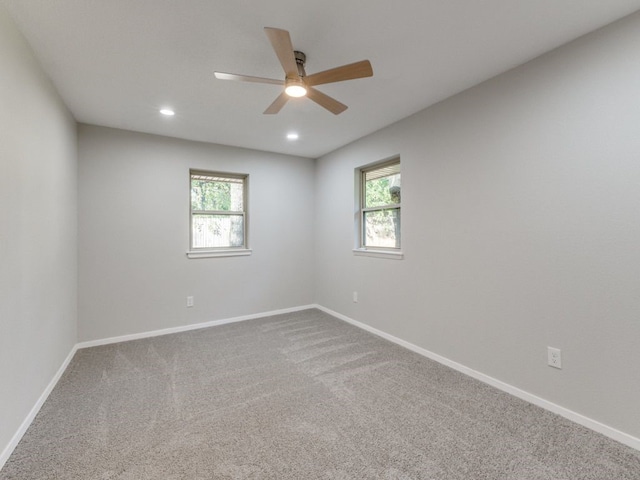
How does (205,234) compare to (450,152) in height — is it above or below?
below

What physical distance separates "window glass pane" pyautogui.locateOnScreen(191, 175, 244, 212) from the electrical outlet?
377 cm

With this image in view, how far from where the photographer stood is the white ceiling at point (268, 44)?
1.64 meters

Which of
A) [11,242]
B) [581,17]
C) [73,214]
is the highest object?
[581,17]

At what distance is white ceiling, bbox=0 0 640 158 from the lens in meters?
1.64

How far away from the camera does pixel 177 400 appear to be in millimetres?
2215

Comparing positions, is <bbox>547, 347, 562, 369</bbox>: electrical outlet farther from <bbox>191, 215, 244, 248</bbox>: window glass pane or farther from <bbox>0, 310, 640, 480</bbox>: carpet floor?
<bbox>191, 215, 244, 248</bbox>: window glass pane

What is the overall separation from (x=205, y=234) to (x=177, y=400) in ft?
7.61

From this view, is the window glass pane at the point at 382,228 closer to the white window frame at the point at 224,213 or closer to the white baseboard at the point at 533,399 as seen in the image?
the white baseboard at the point at 533,399

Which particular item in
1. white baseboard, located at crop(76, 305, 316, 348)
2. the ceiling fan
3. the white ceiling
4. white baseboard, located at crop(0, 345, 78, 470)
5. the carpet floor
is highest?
the white ceiling

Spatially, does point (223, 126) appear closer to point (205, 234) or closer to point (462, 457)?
point (205, 234)

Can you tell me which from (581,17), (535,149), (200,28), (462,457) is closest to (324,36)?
(200,28)

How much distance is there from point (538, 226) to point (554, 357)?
0.91 meters

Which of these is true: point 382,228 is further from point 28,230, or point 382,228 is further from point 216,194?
point 28,230

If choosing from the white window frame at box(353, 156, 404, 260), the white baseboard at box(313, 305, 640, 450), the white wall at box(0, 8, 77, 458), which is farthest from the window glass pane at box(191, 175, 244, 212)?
the white baseboard at box(313, 305, 640, 450)
